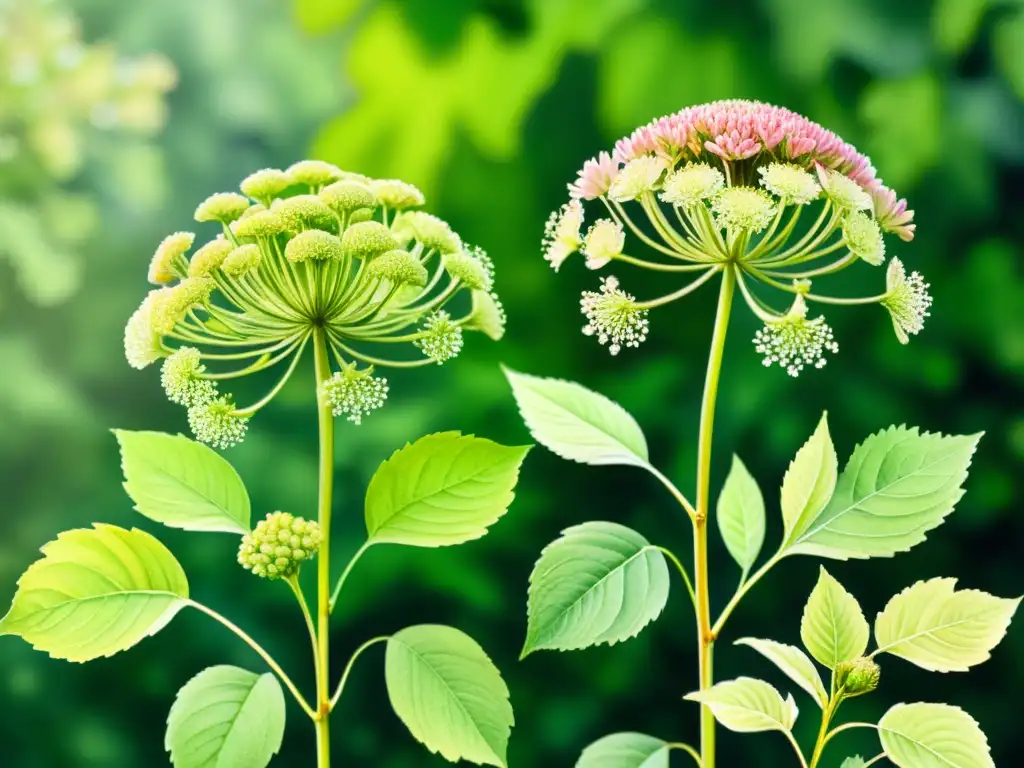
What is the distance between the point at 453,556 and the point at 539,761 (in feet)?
0.75

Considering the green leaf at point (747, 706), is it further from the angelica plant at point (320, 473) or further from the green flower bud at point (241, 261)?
the green flower bud at point (241, 261)

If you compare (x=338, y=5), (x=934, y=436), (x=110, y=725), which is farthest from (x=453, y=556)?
(x=338, y=5)

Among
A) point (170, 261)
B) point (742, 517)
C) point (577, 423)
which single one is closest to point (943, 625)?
point (742, 517)

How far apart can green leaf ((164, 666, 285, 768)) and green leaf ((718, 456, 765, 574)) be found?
0.40m

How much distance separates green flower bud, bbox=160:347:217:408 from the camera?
718mm

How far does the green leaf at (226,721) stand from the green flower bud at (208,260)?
307 mm

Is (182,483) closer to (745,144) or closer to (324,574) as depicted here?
(324,574)

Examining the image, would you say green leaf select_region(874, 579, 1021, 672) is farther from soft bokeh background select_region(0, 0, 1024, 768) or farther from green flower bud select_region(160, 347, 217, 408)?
green flower bud select_region(160, 347, 217, 408)

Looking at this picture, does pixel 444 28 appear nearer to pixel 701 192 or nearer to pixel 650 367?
pixel 650 367

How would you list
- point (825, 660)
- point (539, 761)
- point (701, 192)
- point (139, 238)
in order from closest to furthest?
point (701, 192), point (825, 660), point (539, 761), point (139, 238)

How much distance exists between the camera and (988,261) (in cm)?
108

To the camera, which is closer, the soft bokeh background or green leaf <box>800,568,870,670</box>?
green leaf <box>800,568,870,670</box>

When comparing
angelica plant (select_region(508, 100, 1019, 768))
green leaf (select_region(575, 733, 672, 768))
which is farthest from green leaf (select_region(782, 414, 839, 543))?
green leaf (select_region(575, 733, 672, 768))

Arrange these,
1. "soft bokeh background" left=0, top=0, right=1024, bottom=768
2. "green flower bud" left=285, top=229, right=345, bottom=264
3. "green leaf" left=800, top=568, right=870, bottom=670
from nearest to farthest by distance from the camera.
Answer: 1. "green flower bud" left=285, top=229, right=345, bottom=264
2. "green leaf" left=800, top=568, right=870, bottom=670
3. "soft bokeh background" left=0, top=0, right=1024, bottom=768
